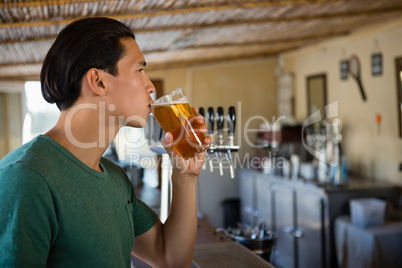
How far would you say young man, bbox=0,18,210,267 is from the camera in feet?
3.16

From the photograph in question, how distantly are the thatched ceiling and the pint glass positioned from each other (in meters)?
1.91

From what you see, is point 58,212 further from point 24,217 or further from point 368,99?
point 368,99

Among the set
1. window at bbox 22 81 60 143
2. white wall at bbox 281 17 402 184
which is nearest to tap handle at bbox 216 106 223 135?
white wall at bbox 281 17 402 184

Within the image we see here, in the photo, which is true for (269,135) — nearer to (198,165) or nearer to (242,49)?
(242,49)

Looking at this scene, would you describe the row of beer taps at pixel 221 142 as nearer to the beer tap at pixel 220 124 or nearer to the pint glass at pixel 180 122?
the beer tap at pixel 220 124

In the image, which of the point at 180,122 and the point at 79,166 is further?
the point at 180,122

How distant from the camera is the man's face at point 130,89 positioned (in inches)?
48.8

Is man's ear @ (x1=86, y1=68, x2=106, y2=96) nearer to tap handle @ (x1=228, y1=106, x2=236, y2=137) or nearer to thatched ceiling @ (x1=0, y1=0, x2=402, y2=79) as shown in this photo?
tap handle @ (x1=228, y1=106, x2=236, y2=137)

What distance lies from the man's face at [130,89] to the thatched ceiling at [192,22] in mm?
1936

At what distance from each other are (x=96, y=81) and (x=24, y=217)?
43 centimetres

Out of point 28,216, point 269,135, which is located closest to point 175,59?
point 269,135

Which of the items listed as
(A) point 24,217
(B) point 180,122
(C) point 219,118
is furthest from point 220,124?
(A) point 24,217

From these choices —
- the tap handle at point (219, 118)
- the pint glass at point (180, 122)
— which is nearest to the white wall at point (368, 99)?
the tap handle at point (219, 118)

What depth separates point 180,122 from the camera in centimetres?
144
